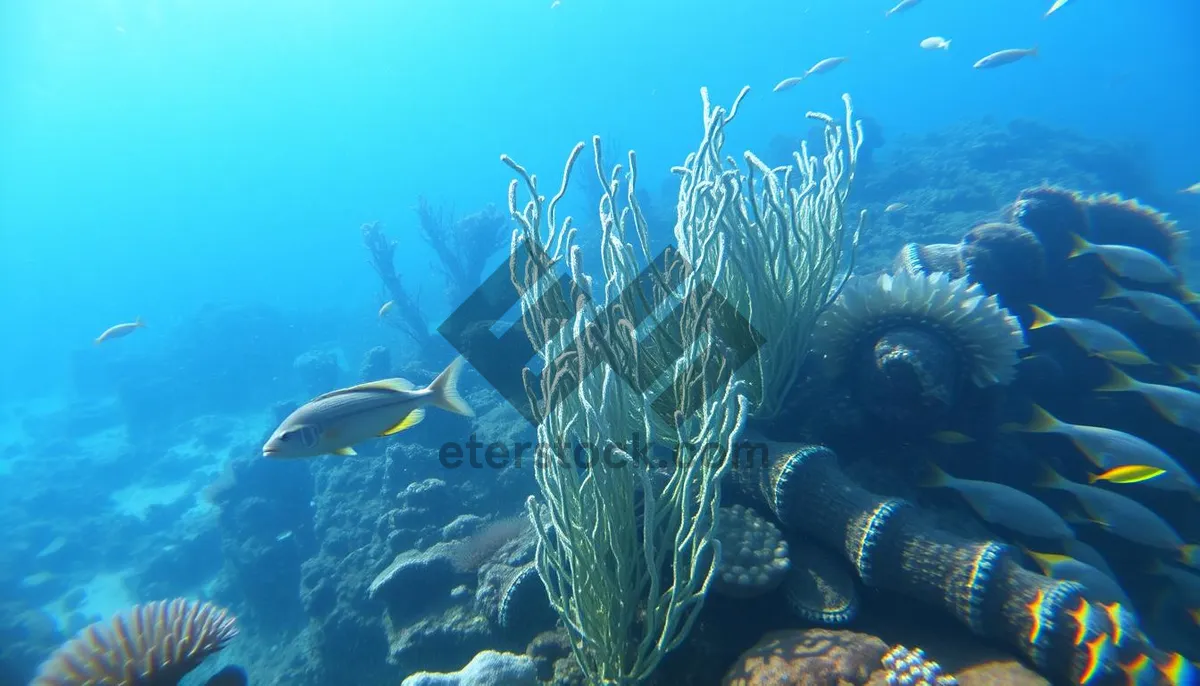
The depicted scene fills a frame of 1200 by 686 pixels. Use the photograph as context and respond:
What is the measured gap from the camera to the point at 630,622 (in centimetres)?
237

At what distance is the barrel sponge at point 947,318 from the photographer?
3.02m

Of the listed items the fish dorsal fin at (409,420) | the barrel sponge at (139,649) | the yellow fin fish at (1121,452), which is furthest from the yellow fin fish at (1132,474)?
the barrel sponge at (139,649)

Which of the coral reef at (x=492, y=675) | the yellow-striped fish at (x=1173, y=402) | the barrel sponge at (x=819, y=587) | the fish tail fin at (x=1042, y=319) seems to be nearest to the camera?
the barrel sponge at (x=819, y=587)

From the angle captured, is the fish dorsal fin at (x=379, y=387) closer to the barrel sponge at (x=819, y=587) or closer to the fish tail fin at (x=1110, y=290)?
the barrel sponge at (x=819, y=587)

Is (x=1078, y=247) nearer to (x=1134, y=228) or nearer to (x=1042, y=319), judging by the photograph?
(x=1042, y=319)

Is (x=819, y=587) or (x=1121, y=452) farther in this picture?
(x=1121, y=452)

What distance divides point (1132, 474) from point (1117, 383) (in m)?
1.03

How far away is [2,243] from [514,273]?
5584 inches

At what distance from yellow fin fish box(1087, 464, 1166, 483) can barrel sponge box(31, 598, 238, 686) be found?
549 cm

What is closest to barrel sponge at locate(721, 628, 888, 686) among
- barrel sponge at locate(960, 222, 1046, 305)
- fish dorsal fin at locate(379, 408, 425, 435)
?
fish dorsal fin at locate(379, 408, 425, 435)

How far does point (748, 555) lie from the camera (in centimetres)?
252

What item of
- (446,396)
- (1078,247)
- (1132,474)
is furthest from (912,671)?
(1078,247)

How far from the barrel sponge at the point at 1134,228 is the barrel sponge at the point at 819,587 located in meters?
4.99

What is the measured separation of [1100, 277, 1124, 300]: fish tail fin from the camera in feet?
14.0
